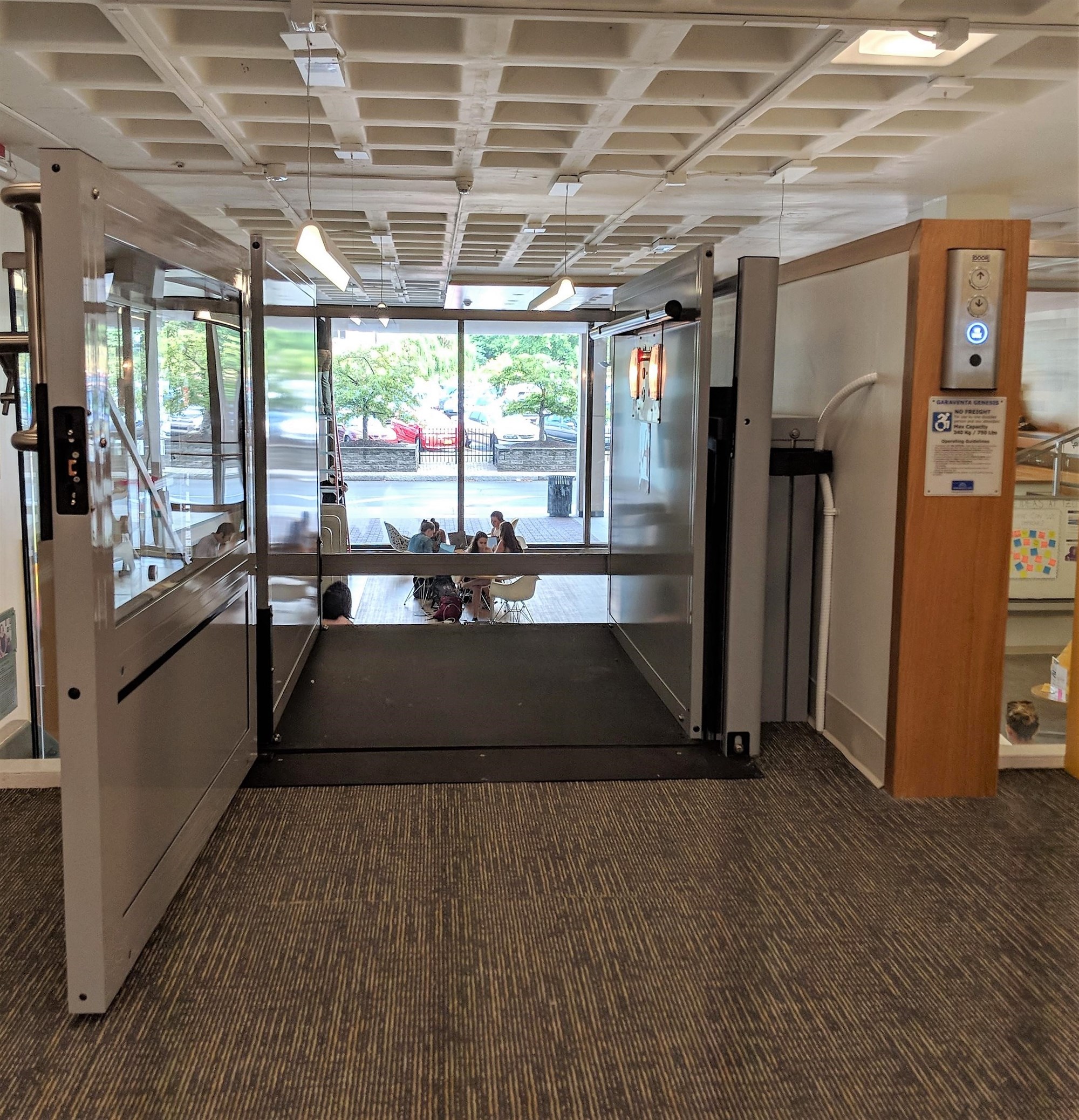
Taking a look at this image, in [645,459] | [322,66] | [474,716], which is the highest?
[322,66]

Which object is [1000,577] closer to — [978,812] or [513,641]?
[978,812]

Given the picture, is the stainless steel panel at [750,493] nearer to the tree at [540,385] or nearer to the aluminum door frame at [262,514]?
the aluminum door frame at [262,514]

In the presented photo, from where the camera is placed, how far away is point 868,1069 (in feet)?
7.17

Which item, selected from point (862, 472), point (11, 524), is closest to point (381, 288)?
point (11, 524)

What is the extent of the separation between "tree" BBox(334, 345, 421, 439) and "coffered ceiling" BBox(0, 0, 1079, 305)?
1.36 metres

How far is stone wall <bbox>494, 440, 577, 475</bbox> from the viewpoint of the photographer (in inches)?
284

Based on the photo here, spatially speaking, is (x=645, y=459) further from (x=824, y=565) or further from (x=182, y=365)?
(x=182, y=365)

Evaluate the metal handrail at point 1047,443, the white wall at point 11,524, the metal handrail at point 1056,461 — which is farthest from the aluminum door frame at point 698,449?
the white wall at point 11,524

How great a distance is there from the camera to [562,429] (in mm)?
7129

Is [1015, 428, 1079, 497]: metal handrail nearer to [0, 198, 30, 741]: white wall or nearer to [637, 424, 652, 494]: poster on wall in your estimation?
[637, 424, 652, 494]: poster on wall

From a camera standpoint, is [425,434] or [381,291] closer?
[425,434]

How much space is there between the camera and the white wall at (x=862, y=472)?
3.70 m

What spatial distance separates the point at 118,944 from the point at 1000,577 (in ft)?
9.72

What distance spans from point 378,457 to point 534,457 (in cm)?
225
